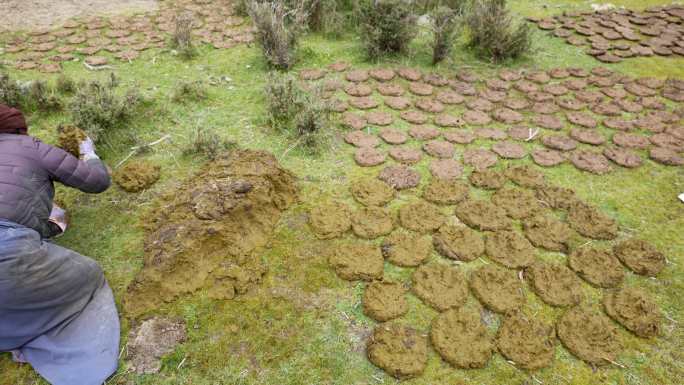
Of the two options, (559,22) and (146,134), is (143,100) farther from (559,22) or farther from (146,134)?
(559,22)

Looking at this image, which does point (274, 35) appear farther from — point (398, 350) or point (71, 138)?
point (398, 350)

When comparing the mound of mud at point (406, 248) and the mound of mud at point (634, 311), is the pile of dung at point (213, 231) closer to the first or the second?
the mound of mud at point (406, 248)

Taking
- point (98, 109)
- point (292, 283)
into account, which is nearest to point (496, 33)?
point (292, 283)

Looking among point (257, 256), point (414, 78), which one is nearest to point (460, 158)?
point (414, 78)

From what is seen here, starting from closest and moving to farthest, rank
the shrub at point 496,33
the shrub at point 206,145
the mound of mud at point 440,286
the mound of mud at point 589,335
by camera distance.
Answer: the mound of mud at point 589,335 < the mound of mud at point 440,286 < the shrub at point 206,145 < the shrub at point 496,33

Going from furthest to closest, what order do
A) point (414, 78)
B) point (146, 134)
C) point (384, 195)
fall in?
point (414, 78) < point (146, 134) < point (384, 195)

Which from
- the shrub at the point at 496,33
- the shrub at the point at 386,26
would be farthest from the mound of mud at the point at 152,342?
the shrub at the point at 496,33
